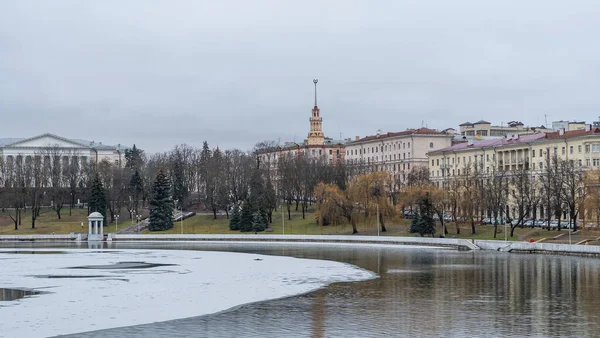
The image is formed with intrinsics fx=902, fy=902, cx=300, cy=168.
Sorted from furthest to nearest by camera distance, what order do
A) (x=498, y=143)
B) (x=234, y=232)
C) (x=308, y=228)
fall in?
(x=498, y=143) < (x=234, y=232) < (x=308, y=228)

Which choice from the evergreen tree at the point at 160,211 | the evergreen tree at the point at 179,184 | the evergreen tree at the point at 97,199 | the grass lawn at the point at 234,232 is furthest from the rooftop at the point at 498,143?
the evergreen tree at the point at 97,199

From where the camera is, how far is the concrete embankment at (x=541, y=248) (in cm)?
7144

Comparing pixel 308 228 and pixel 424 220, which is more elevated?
pixel 424 220

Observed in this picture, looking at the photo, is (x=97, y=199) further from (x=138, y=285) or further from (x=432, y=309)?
(x=432, y=309)

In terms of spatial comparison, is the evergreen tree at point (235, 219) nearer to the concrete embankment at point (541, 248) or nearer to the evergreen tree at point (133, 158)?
the concrete embankment at point (541, 248)

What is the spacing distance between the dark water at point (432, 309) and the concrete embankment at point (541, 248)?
10.4 m

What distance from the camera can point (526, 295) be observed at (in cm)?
4447

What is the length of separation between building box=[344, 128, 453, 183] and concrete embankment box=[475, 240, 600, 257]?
6715 centimetres

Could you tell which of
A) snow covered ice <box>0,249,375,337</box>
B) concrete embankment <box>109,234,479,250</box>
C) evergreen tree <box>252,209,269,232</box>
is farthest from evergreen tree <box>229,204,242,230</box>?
snow covered ice <box>0,249,375,337</box>

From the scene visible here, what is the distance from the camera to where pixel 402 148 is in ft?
527

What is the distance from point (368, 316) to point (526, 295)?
11.3 meters

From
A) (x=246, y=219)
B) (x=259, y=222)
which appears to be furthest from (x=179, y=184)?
(x=259, y=222)

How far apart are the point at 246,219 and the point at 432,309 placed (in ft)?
256

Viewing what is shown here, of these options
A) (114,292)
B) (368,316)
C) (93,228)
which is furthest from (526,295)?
(93,228)
